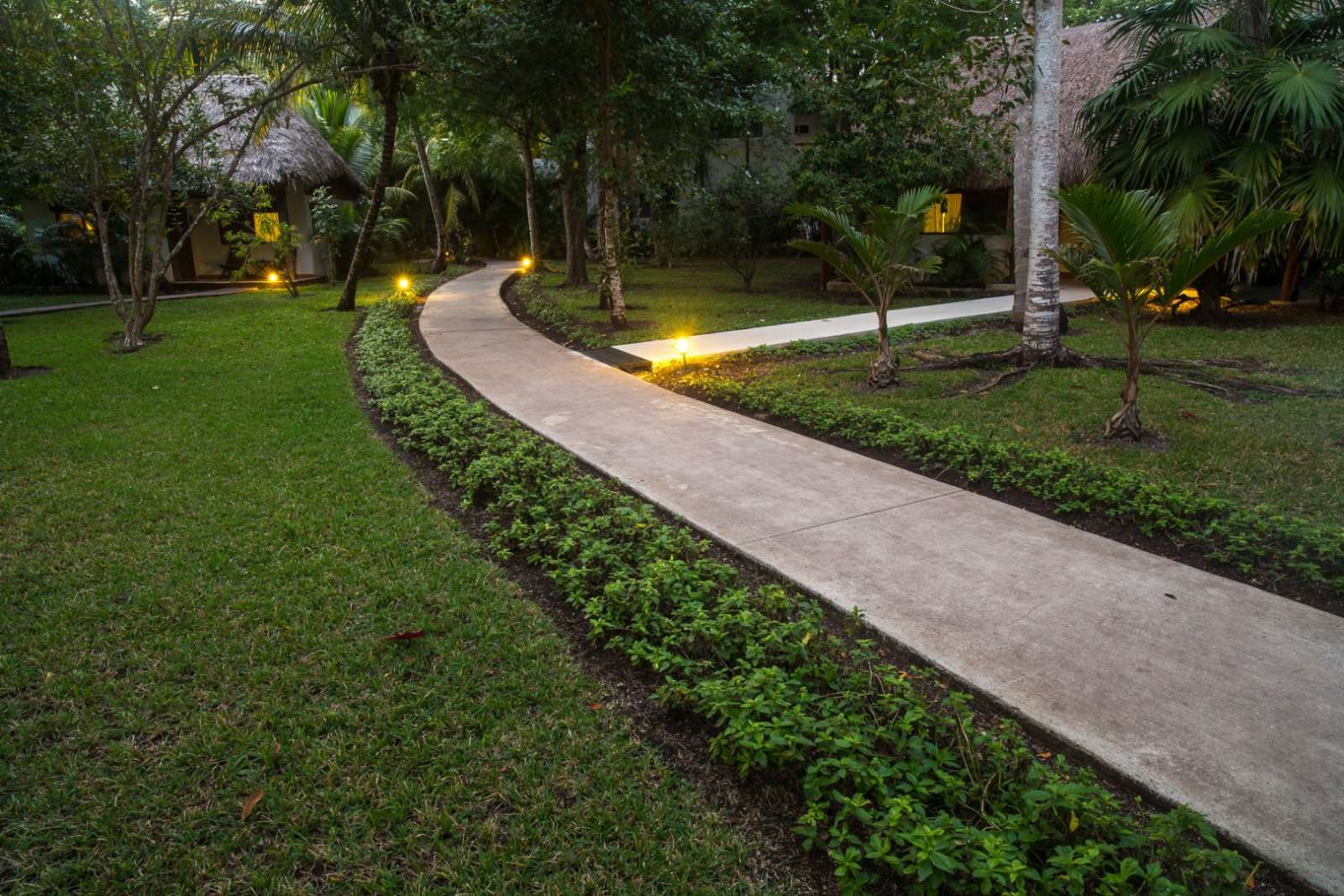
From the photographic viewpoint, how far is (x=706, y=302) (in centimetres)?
1398

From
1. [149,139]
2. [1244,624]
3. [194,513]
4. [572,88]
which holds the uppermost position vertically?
[572,88]

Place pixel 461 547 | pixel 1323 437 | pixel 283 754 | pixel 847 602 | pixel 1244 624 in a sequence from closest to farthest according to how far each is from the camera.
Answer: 1. pixel 283 754
2. pixel 1244 624
3. pixel 847 602
4. pixel 461 547
5. pixel 1323 437

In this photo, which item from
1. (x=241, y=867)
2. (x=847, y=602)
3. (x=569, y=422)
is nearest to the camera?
(x=241, y=867)

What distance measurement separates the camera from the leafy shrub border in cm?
198

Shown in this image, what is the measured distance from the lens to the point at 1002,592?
339 cm

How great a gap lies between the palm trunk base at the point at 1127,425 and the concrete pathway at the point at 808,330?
4.41 metres

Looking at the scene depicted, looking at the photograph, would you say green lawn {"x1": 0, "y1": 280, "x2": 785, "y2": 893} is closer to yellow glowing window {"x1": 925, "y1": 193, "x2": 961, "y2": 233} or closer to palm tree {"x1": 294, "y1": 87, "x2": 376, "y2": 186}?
yellow glowing window {"x1": 925, "y1": 193, "x2": 961, "y2": 233}

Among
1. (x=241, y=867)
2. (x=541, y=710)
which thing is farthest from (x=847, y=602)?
(x=241, y=867)

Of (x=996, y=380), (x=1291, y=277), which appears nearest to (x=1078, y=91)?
(x=1291, y=277)

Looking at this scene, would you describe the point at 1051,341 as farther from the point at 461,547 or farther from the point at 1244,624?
the point at 461,547

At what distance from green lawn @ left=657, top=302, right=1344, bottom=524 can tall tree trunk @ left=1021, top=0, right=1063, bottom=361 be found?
847 mm

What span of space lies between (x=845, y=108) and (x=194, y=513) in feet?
37.4

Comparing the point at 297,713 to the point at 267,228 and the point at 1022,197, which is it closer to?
the point at 1022,197

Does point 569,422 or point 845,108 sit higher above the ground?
point 845,108
